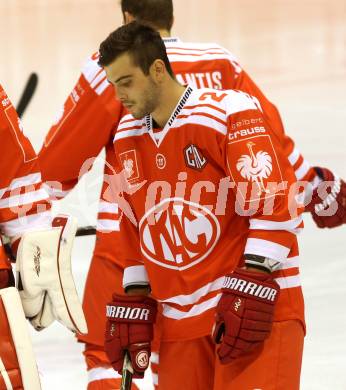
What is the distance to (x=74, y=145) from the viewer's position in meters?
3.81

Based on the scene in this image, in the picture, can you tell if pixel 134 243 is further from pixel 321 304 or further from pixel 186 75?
pixel 321 304

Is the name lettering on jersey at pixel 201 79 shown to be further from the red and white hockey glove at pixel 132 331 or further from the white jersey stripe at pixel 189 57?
the red and white hockey glove at pixel 132 331

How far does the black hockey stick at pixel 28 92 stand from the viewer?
653cm

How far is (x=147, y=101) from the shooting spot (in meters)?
2.93

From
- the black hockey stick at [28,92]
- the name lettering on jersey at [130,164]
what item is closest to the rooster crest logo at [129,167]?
the name lettering on jersey at [130,164]

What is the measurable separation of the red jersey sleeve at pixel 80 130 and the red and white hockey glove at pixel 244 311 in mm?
995

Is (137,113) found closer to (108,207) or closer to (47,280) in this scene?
(47,280)

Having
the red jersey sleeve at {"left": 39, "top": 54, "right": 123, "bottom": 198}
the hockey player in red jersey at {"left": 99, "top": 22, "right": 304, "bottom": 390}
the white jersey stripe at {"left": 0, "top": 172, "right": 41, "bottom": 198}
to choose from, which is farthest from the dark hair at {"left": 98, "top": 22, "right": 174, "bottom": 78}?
the red jersey sleeve at {"left": 39, "top": 54, "right": 123, "bottom": 198}

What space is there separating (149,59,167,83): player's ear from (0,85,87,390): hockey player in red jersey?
0.35 meters

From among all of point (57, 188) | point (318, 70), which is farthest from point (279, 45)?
point (57, 188)

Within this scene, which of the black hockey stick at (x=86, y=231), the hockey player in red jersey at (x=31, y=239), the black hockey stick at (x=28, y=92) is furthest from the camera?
the black hockey stick at (x=28, y=92)

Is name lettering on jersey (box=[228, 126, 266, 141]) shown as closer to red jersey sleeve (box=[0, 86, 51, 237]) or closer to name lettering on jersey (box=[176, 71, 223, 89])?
red jersey sleeve (box=[0, 86, 51, 237])

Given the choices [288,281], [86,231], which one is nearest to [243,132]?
[288,281]

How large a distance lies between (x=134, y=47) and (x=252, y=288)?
56cm
